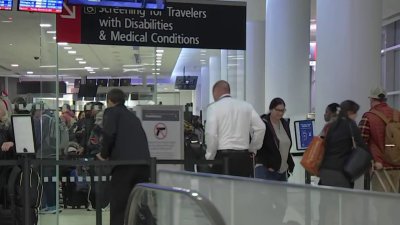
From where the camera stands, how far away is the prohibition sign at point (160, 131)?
735 centimetres

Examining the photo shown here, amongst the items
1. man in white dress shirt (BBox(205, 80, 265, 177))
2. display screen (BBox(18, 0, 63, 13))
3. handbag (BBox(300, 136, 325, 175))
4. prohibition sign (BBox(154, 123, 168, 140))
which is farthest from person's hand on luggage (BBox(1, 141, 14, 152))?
handbag (BBox(300, 136, 325, 175))

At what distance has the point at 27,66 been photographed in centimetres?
2942

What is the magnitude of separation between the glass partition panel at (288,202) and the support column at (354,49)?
3588mm

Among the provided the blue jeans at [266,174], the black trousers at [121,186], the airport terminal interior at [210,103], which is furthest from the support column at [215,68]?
the black trousers at [121,186]

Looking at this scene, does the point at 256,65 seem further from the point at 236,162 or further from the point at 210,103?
the point at 236,162

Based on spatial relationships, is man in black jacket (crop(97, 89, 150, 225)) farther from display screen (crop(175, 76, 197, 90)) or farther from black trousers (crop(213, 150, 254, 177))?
display screen (crop(175, 76, 197, 90))

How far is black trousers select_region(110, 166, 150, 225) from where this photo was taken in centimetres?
621

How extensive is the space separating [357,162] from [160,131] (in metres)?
2.69

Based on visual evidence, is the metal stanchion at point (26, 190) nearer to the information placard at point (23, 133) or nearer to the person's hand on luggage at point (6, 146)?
the information placard at point (23, 133)

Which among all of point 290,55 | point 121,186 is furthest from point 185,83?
point 121,186

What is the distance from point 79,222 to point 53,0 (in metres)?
3.21

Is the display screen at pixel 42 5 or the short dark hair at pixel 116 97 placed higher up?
the display screen at pixel 42 5

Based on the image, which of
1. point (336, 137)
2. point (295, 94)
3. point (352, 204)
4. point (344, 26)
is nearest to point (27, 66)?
point (295, 94)

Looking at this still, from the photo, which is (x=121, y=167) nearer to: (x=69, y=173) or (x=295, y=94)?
(x=69, y=173)
